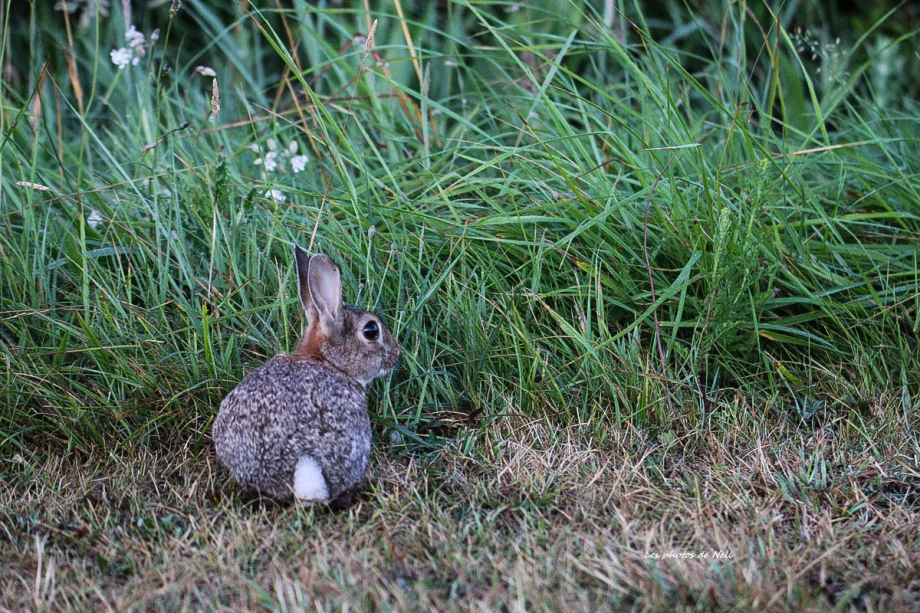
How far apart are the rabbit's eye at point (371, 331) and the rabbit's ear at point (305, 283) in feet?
0.66

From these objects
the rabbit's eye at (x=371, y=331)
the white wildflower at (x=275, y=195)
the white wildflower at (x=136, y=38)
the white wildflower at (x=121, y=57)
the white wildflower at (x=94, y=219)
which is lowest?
the rabbit's eye at (x=371, y=331)


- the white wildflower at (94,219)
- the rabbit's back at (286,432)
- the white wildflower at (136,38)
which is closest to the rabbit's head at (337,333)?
the rabbit's back at (286,432)

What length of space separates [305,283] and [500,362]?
2.90 feet

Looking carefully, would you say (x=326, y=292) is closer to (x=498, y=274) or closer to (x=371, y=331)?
(x=371, y=331)

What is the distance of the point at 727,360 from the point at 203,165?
8.75 feet

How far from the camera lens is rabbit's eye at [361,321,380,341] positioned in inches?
148

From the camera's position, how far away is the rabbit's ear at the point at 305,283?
Answer: 12.0ft

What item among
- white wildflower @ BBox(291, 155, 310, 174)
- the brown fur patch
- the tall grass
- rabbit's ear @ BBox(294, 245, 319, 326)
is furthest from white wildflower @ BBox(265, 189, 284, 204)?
the brown fur patch

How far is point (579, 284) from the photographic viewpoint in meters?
4.04

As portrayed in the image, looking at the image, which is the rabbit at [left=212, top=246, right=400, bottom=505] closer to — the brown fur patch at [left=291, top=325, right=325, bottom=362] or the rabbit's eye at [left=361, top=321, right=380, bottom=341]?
the brown fur patch at [left=291, top=325, right=325, bottom=362]

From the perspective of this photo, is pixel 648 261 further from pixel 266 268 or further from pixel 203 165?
pixel 203 165

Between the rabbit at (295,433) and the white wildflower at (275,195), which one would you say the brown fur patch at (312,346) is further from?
the white wildflower at (275,195)

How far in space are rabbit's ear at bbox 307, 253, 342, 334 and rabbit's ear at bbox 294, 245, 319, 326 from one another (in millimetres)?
29

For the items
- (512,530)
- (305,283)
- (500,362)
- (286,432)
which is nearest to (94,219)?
(305,283)
